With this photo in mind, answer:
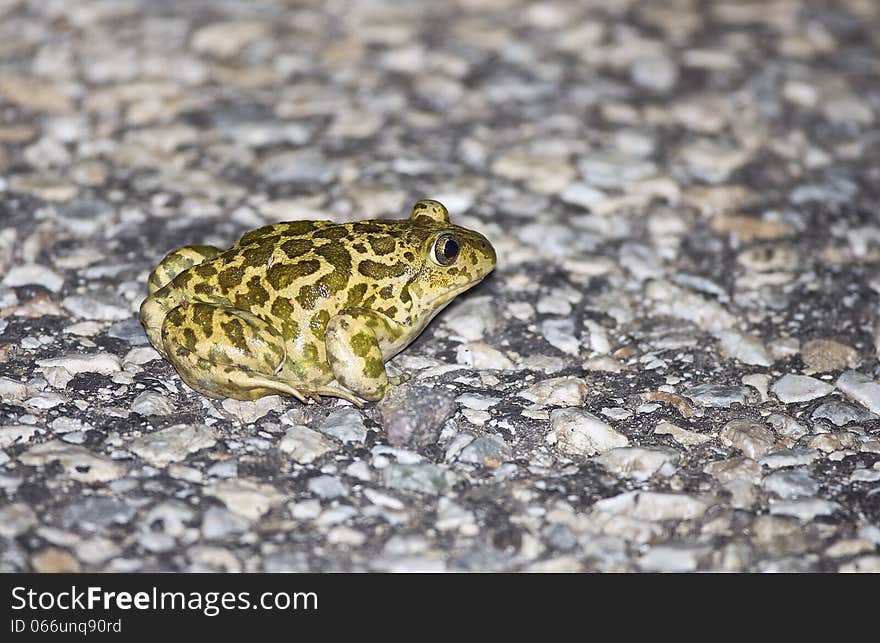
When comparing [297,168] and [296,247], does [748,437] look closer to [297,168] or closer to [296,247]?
[296,247]

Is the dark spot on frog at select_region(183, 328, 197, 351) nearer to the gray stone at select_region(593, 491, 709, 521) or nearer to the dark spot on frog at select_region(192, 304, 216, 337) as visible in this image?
the dark spot on frog at select_region(192, 304, 216, 337)

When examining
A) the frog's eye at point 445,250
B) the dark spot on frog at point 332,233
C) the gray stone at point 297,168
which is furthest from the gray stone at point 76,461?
the gray stone at point 297,168

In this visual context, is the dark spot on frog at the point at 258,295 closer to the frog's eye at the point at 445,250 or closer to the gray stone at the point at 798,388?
the frog's eye at the point at 445,250

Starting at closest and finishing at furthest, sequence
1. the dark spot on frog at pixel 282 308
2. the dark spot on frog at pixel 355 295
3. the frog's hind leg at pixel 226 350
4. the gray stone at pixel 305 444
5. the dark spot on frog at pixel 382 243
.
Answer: the gray stone at pixel 305 444, the frog's hind leg at pixel 226 350, the dark spot on frog at pixel 282 308, the dark spot on frog at pixel 355 295, the dark spot on frog at pixel 382 243

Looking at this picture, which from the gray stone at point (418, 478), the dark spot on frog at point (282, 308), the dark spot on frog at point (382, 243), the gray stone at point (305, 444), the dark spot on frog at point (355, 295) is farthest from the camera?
the dark spot on frog at point (382, 243)

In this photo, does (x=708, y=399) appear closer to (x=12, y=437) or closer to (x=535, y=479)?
(x=535, y=479)

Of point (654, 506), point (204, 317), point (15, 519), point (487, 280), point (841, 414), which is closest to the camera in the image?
point (15, 519)

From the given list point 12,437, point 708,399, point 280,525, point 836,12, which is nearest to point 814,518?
point 708,399

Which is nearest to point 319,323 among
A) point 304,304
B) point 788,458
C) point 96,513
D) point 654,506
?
point 304,304
